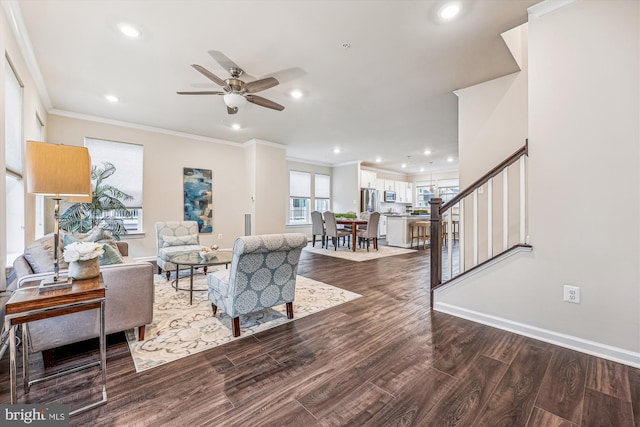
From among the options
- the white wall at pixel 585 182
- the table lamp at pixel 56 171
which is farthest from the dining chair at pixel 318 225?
the table lamp at pixel 56 171

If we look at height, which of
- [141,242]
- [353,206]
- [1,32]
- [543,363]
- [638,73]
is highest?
[1,32]

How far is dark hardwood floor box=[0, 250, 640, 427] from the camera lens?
144cm

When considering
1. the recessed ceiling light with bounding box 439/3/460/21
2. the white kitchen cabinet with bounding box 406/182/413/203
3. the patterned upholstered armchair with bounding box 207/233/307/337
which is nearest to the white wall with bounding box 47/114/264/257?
the patterned upholstered armchair with bounding box 207/233/307/337

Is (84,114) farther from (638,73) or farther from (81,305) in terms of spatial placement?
(638,73)

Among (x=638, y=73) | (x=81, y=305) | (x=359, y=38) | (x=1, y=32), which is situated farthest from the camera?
(x=359, y=38)

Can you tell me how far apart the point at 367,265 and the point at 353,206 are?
435 centimetres

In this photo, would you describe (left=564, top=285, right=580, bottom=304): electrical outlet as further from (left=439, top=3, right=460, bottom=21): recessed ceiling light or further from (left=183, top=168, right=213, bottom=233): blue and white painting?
(left=183, top=168, right=213, bottom=233): blue and white painting

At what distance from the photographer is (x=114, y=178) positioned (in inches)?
200

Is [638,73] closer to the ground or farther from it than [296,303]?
farther from it

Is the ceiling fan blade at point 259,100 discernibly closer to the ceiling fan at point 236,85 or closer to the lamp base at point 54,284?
the ceiling fan at point 236,85

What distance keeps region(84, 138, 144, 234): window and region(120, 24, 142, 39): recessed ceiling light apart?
3.27 m

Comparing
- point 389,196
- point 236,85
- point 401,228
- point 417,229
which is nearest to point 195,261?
point 236,85

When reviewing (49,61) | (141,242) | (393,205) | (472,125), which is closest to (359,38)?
(472,125)

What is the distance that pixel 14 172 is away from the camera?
8.97 ft
